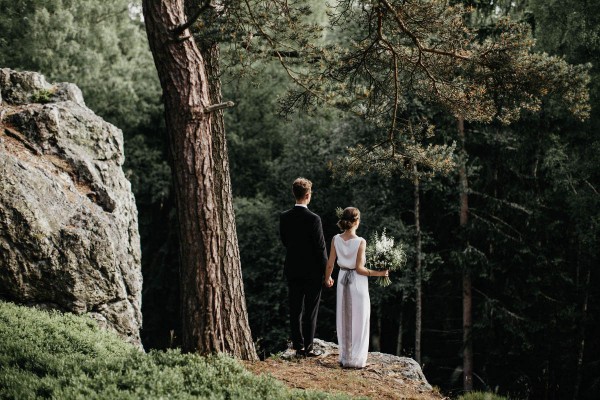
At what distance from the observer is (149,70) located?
83.7 ft

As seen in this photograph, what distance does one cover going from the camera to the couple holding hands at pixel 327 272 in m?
7.35

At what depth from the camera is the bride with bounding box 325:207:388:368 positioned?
291 inches

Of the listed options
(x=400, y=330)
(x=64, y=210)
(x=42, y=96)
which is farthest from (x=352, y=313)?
(x=400, y=330)

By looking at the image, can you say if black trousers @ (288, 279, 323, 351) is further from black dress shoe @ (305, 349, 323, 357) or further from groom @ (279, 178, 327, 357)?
black dress shoe @ (305, 349, 323, 357)

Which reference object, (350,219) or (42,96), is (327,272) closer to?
(350,219)

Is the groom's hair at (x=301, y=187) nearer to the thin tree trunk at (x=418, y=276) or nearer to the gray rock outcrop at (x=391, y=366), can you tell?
the gray rock outcrop at (x=391, y=366)

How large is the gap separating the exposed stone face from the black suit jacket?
13.0 ft

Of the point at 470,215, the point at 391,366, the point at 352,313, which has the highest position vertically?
the point at 470,215

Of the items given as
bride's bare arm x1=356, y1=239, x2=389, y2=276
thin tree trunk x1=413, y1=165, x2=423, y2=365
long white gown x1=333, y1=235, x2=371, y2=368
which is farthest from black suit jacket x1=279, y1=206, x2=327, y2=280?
thin tree trunk x1=413, y1=165, x2=423, y2=365

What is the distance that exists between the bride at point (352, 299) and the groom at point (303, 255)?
18 cm

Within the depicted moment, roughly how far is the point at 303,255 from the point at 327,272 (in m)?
0.37

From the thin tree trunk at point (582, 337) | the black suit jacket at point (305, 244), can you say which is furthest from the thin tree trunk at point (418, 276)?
the black suit jacket at point (305, 244)

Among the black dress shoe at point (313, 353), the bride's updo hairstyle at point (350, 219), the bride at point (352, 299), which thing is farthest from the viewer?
the black dress shoe at point (313, 353)

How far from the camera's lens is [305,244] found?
7.39 m
